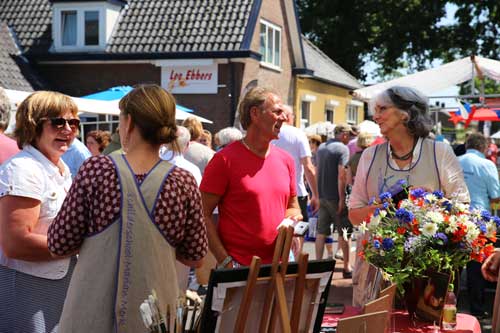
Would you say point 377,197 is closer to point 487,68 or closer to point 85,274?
point 85,274

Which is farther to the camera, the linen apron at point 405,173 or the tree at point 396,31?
the tree at point 396,31

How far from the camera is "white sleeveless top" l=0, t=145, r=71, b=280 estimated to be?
3.08m

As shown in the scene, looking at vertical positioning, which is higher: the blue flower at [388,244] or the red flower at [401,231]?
the red flower at [401,231]

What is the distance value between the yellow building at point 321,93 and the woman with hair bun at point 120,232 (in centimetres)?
2258

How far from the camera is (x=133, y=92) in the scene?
2.85 m

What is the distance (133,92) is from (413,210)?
144 cm

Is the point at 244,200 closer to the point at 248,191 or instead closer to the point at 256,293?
the point at 248,191

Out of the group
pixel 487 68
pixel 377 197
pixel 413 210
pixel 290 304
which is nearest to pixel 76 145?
pixel 377 197

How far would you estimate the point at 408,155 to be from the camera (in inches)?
158

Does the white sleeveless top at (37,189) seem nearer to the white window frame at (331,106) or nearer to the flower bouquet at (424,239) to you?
the flower bouquet at (424,239)

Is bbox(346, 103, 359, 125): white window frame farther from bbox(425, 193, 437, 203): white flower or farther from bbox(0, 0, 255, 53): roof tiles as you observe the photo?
bbox(425, 193, 437, 203): white flower

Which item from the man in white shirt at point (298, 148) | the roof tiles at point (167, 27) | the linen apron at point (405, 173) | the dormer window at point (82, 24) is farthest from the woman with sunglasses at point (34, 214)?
the dormer window at point (82, 24)

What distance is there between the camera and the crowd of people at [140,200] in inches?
106

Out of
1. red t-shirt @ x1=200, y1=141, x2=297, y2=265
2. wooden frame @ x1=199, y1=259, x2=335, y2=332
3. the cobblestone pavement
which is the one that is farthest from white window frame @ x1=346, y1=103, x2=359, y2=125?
wooden frame @ x1=199, y1=259, x2=335, y2=332
